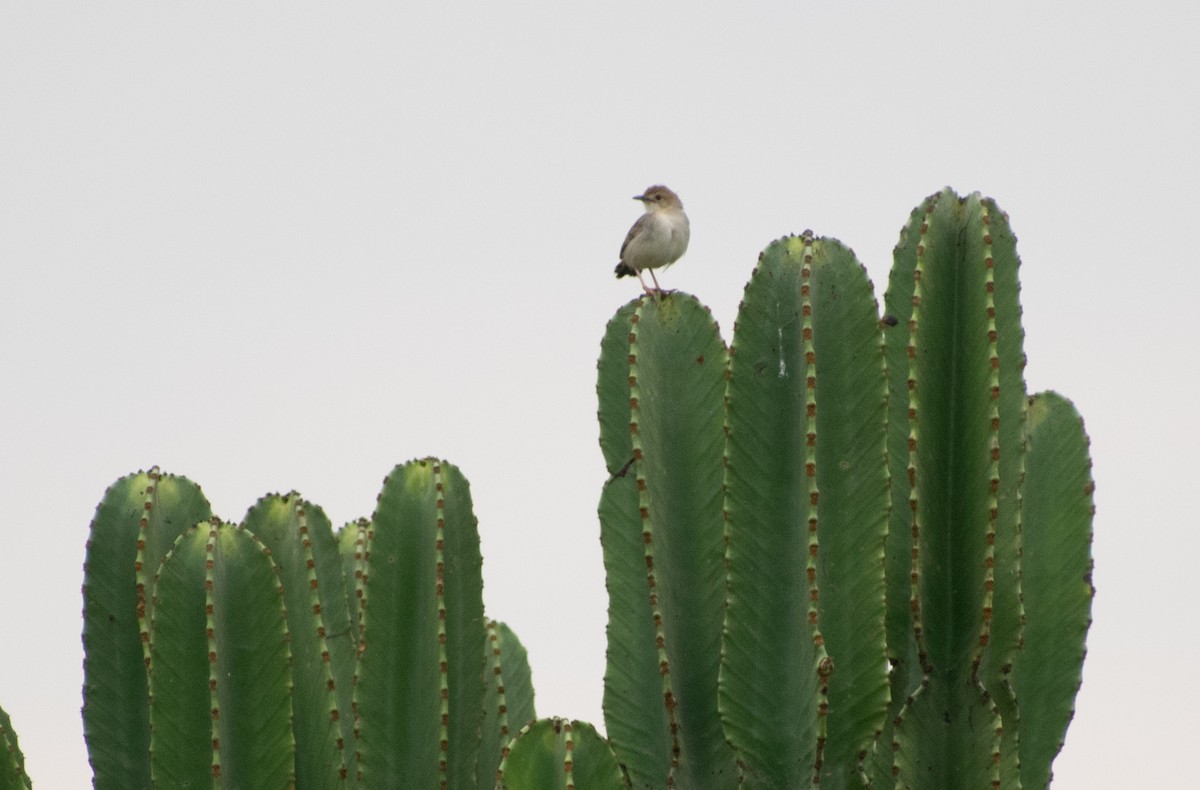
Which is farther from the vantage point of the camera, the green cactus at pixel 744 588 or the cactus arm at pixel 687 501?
the cactus arm at pixel 687 501

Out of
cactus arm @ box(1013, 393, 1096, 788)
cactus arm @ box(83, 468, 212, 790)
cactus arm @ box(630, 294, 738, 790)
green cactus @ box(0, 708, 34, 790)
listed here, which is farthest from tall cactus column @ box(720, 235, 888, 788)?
green cactus @ box(0, 708, 34, 790)

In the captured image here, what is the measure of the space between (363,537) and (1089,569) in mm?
2476

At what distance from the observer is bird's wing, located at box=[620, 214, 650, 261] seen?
8.66 metres

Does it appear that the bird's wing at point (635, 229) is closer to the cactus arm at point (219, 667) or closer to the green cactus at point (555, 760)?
the cactus arm at point (219, 667)

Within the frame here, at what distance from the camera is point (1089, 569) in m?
5.35

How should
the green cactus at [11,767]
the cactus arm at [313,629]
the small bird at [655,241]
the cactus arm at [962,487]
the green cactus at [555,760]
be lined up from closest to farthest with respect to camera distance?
the green cactus at [555,760] < the cactus arm at [962,487] < the green cactus at [11,767] < the cactus arm at [313,629] < the small bird at [655,241]

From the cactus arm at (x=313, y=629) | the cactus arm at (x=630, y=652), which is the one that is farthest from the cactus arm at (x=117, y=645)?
the cactus arm at (x=630, y=652)

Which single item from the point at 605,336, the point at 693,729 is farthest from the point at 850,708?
the point at 605,336

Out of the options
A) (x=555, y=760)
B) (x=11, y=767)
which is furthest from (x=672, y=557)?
(x=11, y=767)

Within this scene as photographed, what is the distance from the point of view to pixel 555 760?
4.44m

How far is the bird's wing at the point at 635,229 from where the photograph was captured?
8.66 metres

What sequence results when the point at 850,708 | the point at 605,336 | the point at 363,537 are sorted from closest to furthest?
the point at 850,708 → the point at 605,336 → the point at 363,537

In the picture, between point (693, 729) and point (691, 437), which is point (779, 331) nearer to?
point (691, 437)

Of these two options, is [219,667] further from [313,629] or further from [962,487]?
[962,487]
